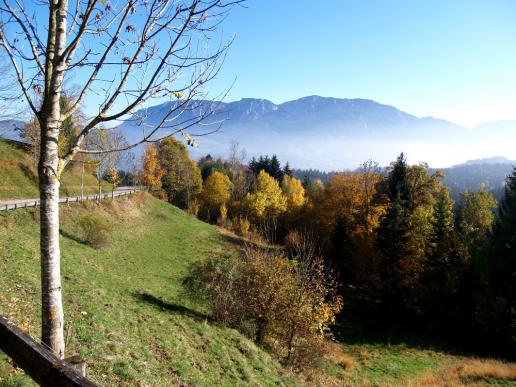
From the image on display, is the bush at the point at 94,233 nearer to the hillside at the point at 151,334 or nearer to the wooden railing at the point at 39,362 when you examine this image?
the hillside at the point at 151,334

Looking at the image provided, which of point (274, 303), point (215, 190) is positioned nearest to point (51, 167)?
point (274, 303)

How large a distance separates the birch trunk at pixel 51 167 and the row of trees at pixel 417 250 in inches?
704

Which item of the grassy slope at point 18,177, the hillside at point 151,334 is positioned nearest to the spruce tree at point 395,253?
the hillside at point 151,334

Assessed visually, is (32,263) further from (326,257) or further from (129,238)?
(326,257)

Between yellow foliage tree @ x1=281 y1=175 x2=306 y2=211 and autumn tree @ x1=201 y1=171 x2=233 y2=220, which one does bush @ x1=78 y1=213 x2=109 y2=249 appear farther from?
autumn tree @ x1=201 y1=171 x2=233 y2=220

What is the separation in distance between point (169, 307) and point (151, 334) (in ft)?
16.1

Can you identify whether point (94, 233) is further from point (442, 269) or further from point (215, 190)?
point (215, 190)

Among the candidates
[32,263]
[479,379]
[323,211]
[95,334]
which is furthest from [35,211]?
[323,211]

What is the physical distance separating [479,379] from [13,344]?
75.6 feet

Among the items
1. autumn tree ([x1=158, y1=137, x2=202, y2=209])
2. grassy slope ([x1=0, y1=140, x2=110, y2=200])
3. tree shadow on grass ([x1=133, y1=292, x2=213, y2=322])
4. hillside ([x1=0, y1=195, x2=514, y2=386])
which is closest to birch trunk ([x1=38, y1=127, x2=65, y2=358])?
hillside ([x1=0, y1=195, x2=514, y2=386])

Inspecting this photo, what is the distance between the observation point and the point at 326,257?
1827 inches

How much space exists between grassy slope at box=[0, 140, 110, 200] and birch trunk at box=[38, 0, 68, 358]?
36.2 meters

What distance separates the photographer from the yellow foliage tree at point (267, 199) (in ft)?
199

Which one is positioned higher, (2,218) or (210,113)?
(210,113)
